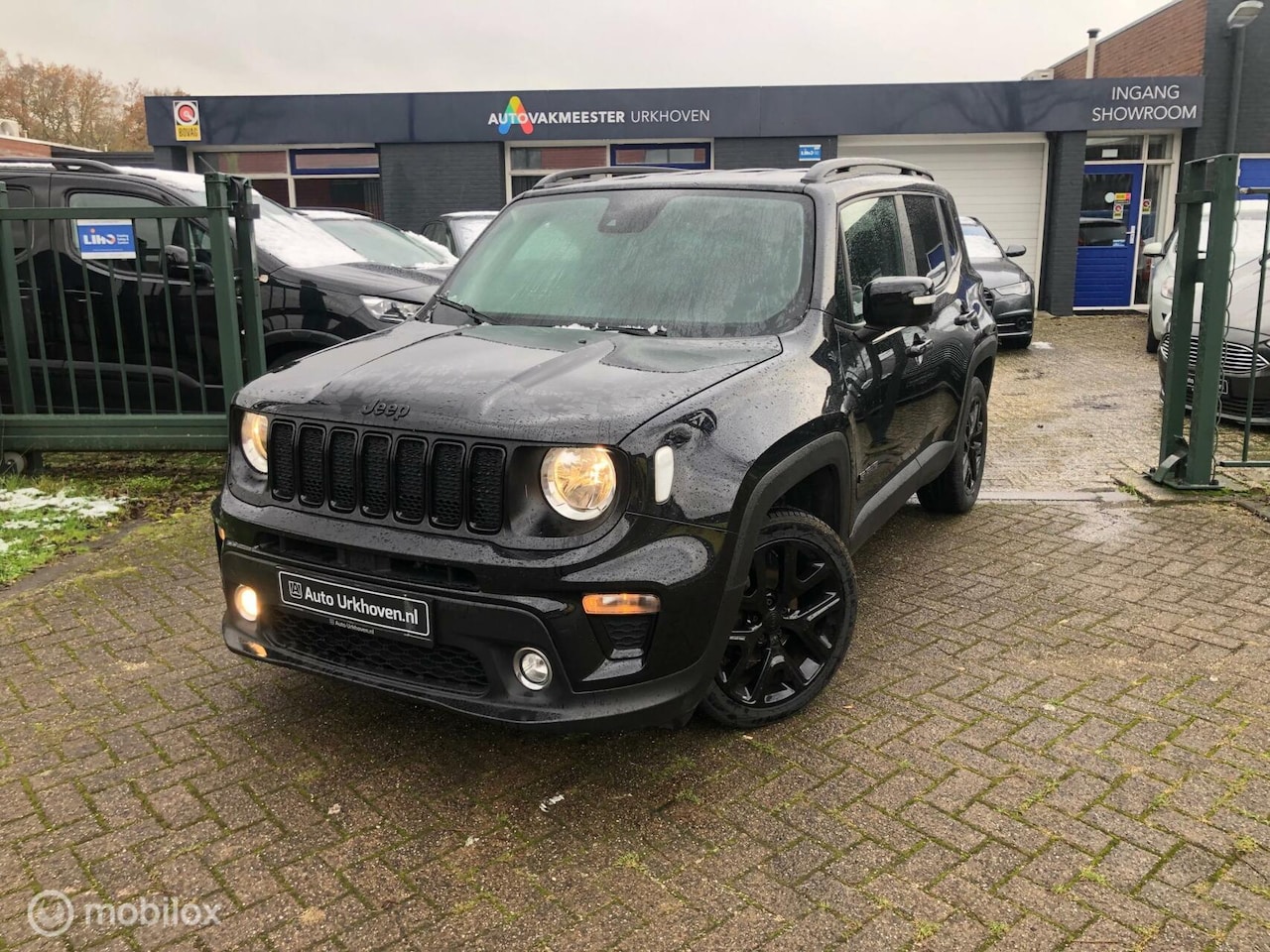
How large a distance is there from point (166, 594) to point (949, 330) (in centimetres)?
394

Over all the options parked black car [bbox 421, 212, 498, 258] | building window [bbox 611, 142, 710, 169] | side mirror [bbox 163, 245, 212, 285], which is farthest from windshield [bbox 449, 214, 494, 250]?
building window [bbox 611, 142, 710, 169]

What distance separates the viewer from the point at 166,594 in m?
4.80

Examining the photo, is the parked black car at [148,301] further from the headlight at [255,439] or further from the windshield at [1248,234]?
the windshield at [1248,234]

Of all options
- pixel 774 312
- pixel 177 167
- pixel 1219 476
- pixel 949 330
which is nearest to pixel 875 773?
pixel 774 312

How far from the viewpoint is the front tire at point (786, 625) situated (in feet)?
10.9

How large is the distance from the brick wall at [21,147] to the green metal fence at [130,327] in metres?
35.0

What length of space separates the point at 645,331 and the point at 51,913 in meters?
2.47

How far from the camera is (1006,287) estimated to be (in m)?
12.6

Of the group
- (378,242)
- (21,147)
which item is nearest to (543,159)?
(378,242)

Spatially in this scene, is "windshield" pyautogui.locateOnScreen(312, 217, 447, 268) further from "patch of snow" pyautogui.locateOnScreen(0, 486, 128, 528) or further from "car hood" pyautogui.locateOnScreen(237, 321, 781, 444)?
"car hood" pyautogui.locateOnScreen(237, 321, 781, 444)

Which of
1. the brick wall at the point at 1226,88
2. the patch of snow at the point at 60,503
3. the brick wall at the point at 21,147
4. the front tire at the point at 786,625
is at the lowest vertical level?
the patch of snow at the point at 60,503

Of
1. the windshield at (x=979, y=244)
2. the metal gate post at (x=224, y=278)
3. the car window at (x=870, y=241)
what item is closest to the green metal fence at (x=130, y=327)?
the metal gate post at (x=224, y=278)

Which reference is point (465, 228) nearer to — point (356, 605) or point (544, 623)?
point (356, 605)

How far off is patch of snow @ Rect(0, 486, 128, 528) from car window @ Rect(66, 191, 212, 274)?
1.43 metres
